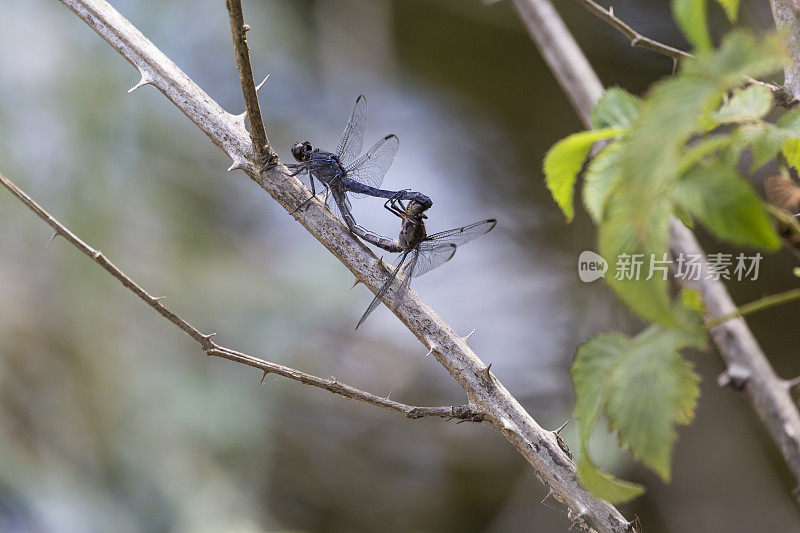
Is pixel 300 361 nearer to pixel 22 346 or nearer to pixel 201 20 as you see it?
pixel 22 346

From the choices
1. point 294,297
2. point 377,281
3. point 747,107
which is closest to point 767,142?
point 747,107

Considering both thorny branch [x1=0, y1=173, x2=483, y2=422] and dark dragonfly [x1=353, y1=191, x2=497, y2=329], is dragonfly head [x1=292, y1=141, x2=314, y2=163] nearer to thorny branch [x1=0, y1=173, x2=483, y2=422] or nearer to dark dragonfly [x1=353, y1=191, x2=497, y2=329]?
dark dragonfly [x1=353, y1=191, x2=497, y2=329]

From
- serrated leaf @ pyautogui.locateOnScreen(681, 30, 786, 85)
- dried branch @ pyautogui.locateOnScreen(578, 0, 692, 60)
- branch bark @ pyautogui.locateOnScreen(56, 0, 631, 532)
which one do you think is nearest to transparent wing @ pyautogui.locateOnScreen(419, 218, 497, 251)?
branch bark @ pyautogui.locateOnScreen(56, 0, 631, 532)

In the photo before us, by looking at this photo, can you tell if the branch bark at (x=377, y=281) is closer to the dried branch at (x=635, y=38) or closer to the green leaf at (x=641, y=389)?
the green leaf at (x=641, y=389)

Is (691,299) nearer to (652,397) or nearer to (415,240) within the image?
(652,397)

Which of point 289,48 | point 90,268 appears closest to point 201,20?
point 289,48
